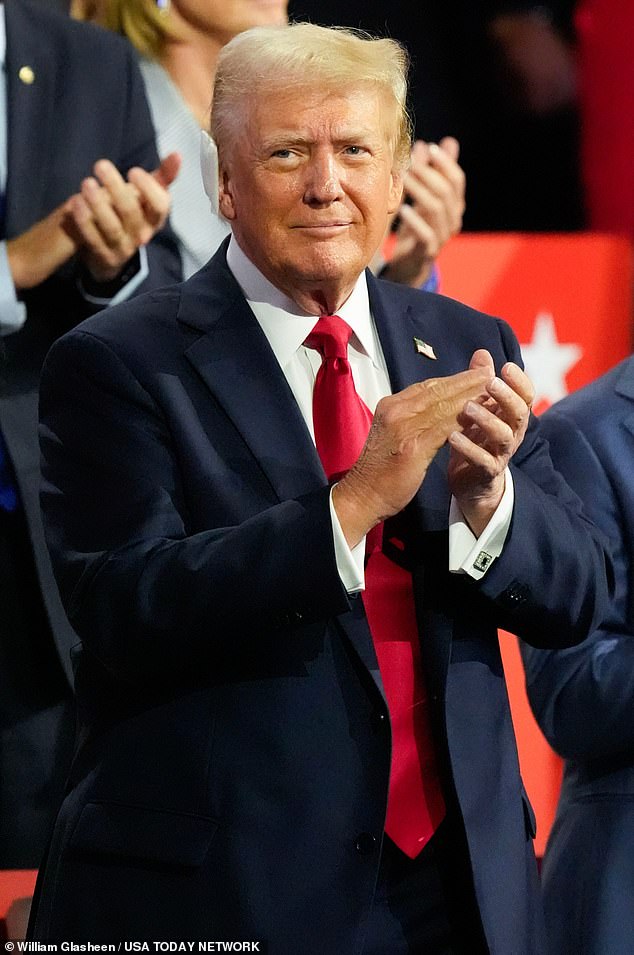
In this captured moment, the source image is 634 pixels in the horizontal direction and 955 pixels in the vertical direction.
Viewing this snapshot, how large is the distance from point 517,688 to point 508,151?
3.74ft

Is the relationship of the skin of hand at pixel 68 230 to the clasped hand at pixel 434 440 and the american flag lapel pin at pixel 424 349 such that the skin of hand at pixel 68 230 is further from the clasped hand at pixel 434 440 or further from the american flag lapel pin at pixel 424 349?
the clasped hand at pixel 434 440

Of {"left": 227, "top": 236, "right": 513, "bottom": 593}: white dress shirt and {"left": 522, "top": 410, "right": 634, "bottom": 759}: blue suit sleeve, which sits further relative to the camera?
{"left": 522, "top": 410, "right": 634, "bottom": 759}: blue suit sleeve

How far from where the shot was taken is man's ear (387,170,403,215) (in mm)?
1718

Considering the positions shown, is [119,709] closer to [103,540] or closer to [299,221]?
[103,540]

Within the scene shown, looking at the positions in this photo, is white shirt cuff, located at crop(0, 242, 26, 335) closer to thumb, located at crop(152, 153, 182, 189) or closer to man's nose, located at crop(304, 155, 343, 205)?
thumb, located at crop(152, 153, 182, 189)

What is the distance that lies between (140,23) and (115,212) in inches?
23.3

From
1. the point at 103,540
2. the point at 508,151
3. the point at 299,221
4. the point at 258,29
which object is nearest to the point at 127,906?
the point at 103,540

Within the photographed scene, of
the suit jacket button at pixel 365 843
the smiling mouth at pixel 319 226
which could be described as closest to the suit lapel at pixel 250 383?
the smiling mouth at pixel 319 226

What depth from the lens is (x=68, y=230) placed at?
2.39m

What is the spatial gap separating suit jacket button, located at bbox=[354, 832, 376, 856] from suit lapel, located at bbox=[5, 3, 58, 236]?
1283mm

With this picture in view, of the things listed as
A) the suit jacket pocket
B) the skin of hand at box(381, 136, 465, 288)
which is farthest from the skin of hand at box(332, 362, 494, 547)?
the skin of hand at box(381, 136, 465, 288)

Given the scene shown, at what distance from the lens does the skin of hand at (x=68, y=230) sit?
7.81 ft

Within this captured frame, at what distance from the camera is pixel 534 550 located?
5.20ft

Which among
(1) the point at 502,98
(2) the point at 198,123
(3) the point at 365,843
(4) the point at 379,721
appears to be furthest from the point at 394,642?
(1) the point at 502,98
